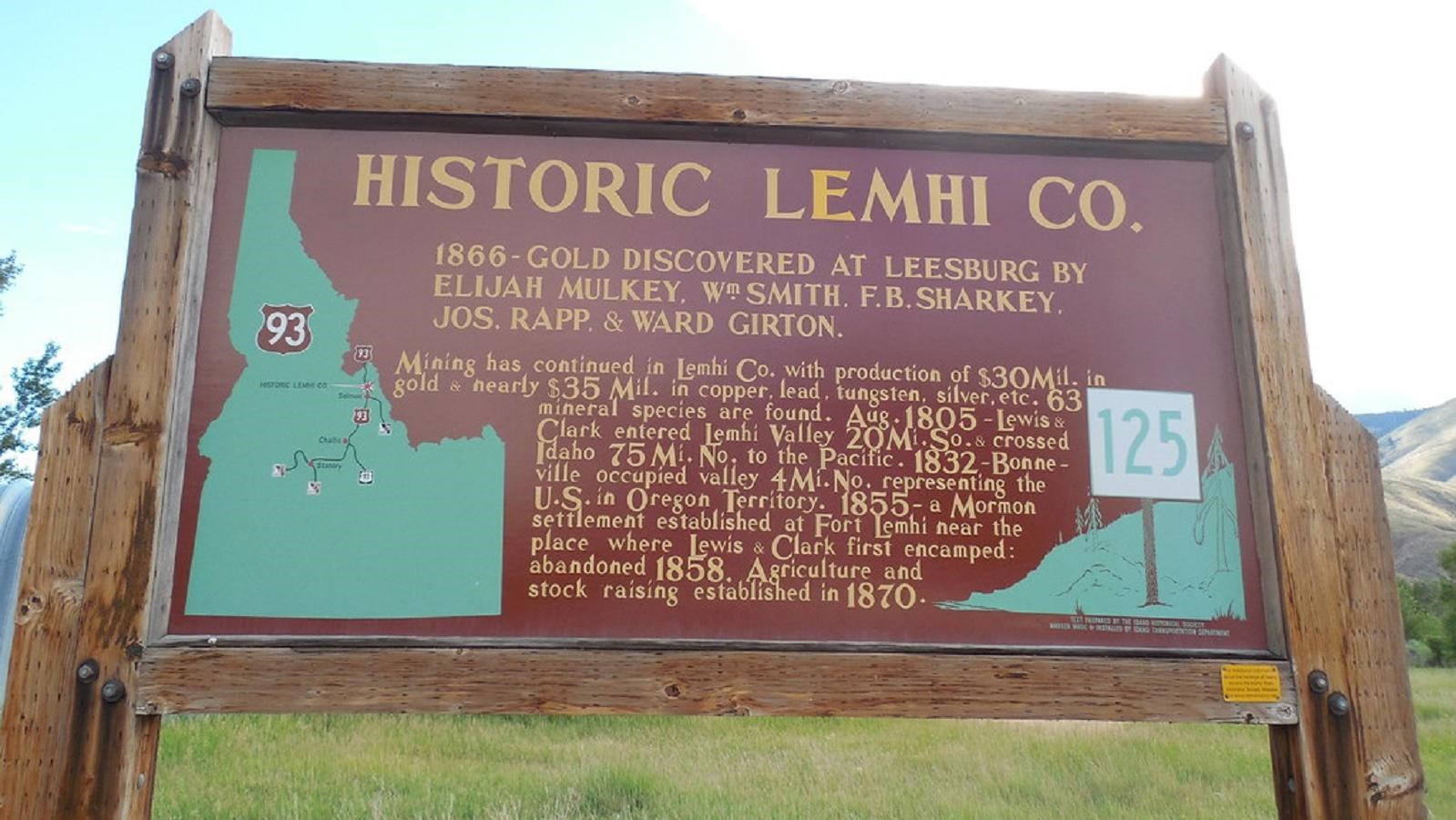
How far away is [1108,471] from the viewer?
343 centimetres

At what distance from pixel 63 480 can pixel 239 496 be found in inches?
22.4

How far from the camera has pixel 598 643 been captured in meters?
3.19

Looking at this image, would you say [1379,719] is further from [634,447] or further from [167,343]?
[167,343]

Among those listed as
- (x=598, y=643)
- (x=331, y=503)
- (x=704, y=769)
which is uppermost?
A: (x=331, y=503)

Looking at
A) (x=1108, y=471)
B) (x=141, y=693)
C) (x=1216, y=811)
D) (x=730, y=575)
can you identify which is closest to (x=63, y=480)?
(x=141, y=693)

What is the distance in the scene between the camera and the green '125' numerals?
3441 mm

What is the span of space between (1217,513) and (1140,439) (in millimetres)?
364

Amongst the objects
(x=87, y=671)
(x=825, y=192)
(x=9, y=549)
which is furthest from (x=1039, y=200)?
(x=9, y=549)

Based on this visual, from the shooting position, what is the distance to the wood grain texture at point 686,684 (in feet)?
10.2

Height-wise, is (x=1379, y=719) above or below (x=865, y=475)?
below

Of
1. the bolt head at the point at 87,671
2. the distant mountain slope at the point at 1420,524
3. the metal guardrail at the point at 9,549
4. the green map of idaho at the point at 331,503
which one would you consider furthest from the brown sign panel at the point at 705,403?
the distant mountain slope at the point at 1420,524

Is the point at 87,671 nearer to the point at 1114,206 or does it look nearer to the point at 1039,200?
the point at 1039,200

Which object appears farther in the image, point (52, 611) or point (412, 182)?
point (412, 182)

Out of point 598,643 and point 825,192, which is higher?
point 825,192
